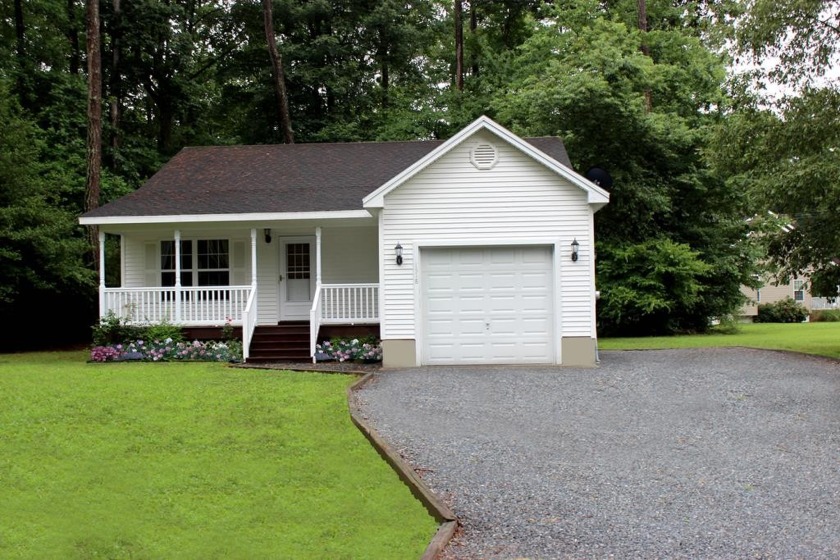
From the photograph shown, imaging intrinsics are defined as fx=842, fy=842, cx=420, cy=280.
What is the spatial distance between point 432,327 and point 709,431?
7481 millimetres

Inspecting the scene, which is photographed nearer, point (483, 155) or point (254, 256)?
point (483, 155)

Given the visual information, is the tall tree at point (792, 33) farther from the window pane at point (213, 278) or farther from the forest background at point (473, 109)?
the window pane at point (213, 278)

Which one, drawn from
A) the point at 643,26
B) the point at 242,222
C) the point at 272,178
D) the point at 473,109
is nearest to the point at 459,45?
the point at 473,109

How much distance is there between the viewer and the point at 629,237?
27438 millimetres

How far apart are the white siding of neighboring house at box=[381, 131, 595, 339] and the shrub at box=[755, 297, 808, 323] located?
32.9 metres

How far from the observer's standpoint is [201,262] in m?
20.1

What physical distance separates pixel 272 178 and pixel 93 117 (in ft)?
21.6

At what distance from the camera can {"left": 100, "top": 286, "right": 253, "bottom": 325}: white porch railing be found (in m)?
18.4

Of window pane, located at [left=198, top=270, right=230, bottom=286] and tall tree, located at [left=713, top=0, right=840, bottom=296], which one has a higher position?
tall tree, located at [left=713, top=0, right=840, bottom=296]

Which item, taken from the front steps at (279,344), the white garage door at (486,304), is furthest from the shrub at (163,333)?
the white garage door at (486,304)

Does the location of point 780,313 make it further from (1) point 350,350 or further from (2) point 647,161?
(1) point 350,350

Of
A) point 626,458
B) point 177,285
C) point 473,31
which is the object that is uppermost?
point 473,31

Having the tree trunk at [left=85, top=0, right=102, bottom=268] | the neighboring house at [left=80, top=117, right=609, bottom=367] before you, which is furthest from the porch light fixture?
the tree trunk at [left=85, top=0, right=102, bottom=268]

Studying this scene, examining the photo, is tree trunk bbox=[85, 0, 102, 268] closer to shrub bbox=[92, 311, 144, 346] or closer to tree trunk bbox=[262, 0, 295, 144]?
shrub bbox=[92, 311, 144, 346]
